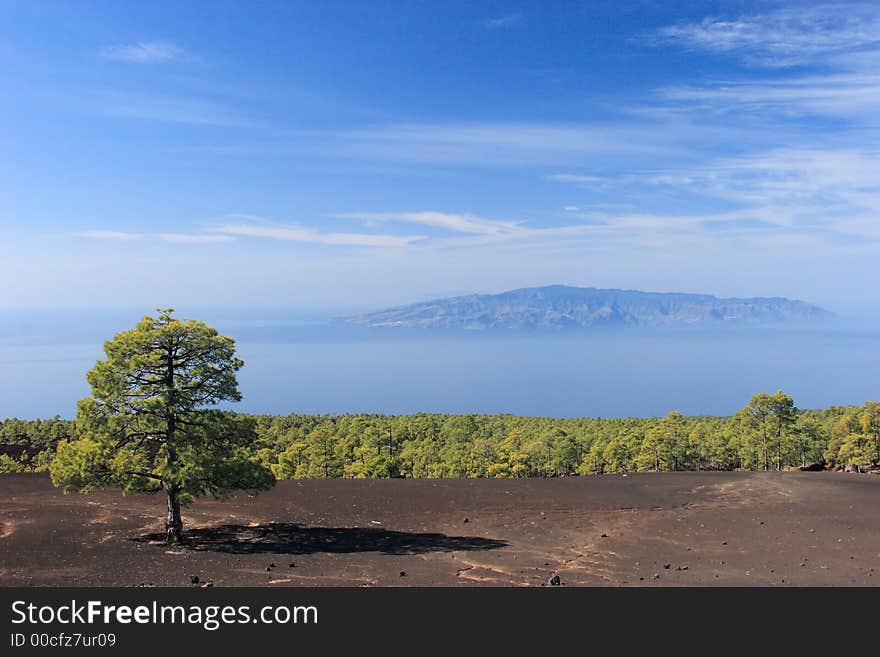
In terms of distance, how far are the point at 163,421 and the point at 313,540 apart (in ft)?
17.5

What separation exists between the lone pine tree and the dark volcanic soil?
1750 millimetres

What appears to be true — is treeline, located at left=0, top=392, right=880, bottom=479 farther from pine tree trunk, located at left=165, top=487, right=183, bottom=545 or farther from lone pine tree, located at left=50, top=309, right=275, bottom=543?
lone pine tree, located at left=50, top=309, right=275, bottom=543

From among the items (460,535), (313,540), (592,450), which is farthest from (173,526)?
(592,450)

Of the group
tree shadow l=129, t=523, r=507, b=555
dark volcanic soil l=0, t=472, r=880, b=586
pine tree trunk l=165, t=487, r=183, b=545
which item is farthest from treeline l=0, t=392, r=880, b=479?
pine tree trunk l=165, t=487, r=183, b=545

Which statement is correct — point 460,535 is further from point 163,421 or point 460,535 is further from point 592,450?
point 592,450

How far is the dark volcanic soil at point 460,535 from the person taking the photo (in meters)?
13.8

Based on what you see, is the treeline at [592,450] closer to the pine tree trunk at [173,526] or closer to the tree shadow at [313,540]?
the tree shadow at [313,540]

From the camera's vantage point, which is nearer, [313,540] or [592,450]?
[313,540]

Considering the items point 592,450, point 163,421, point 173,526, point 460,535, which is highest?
point 163,421

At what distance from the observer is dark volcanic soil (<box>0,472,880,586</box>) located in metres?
13.8

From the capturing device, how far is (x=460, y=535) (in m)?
18.7

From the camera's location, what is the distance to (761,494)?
1033 inches

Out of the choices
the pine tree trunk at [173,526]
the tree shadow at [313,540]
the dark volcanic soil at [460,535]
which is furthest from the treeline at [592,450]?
the pine tree trunk at [173,526]
